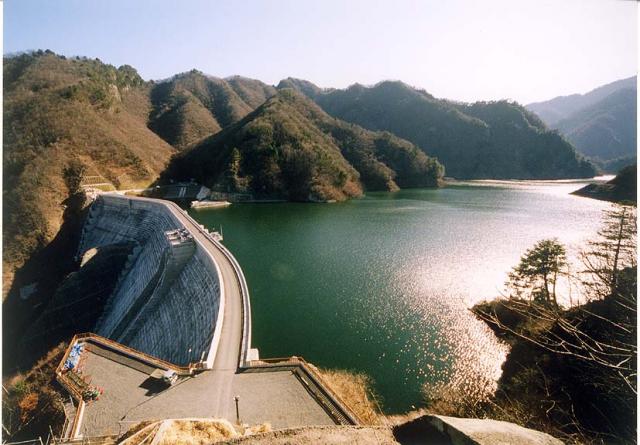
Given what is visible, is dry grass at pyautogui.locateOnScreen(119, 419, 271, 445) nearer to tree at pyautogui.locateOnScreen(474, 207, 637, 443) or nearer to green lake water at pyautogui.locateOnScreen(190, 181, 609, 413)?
tree at pyautogui.locateOnScreen(474, 207, 637, 443)

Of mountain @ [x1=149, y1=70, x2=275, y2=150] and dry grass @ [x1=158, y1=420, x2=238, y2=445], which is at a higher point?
mountain @ [x1=149, y1=70, x2=275, y2=150]

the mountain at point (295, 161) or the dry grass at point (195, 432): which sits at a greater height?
the mountain at point (295, 161)

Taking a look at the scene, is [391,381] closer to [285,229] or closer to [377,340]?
[377,340]

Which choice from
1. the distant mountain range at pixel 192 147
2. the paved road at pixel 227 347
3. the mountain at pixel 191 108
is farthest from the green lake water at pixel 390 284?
the mountain at pixel 191 108

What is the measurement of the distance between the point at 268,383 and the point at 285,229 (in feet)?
130

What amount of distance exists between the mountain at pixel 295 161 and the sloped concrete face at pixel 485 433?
8115 centimetres

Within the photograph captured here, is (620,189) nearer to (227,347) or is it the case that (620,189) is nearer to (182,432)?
(227,347)

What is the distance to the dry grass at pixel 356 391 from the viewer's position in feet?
55.0

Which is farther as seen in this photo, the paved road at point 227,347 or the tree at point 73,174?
the tree at point 73,174

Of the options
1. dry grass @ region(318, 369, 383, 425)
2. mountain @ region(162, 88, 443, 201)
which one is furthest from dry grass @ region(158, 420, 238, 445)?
mountain @ region(162, 88, 443, 201)

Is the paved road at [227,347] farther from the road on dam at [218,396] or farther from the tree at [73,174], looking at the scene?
the tree at [73,174]

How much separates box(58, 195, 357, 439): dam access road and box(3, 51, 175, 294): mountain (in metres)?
38.3

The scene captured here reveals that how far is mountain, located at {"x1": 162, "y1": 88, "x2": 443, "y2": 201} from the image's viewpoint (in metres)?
88.3

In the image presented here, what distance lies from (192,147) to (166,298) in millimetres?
92246
